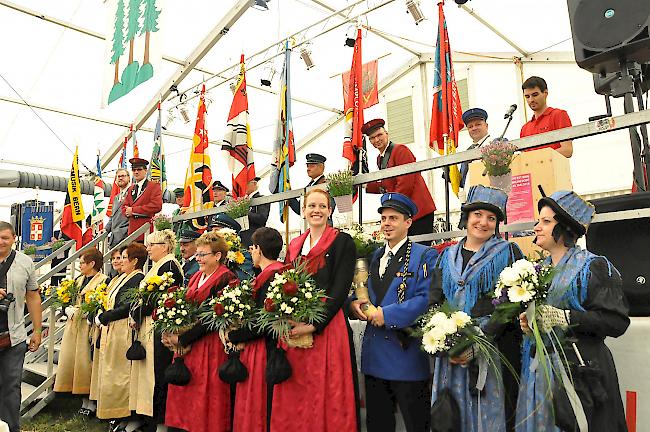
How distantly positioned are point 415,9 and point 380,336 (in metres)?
5.96

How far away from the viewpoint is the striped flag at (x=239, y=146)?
17.4 ft

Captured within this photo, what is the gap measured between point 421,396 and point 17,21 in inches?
346

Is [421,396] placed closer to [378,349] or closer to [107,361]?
[378,349]

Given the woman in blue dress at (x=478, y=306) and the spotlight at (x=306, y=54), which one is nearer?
the woman in blue dress at (x=478, y=306)

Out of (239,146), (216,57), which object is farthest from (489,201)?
(216,57)

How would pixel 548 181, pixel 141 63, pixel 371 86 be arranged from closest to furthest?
pixel 548 181 → pixel 141 63 → pixel 371 86

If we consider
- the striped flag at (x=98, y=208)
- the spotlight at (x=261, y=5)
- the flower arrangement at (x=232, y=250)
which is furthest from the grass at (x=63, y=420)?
the spotlight at (x=261, y=5)

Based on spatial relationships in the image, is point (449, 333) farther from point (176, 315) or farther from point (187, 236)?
point (187, 236)

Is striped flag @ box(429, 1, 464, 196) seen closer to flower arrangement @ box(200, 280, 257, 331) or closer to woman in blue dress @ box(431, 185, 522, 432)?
woman in blue dress @ box(431, 185, 522, 432)

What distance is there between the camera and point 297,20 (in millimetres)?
8852

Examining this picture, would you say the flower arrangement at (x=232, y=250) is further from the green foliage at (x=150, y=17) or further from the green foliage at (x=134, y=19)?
the green foliage at (x=134, y=19)

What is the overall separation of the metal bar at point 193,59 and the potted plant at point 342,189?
A: 18.2ft

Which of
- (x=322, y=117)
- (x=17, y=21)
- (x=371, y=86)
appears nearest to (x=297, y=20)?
(x=371, y=86)

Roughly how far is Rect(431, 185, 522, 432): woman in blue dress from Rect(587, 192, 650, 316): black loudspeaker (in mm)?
400
